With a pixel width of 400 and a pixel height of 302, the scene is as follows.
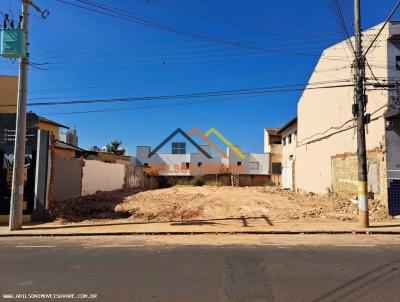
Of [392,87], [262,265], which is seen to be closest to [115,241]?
[262,265]

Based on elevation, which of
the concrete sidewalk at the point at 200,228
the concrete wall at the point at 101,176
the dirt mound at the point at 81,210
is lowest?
the concrete sidewalk at the point at 200,228

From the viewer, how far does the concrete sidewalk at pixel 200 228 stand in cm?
1264

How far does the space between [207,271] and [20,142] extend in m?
9.75

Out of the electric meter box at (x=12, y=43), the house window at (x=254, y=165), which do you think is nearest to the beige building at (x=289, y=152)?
the house window at (x=254, y=165)

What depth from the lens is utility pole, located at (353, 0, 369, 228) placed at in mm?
13286

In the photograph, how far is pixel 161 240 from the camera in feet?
37.1

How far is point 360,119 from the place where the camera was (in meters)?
13.4

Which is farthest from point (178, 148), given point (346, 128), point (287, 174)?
point (346, 128)

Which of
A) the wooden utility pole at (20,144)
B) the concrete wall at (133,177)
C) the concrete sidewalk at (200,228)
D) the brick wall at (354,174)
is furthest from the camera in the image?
the concrete wall at (133,177)

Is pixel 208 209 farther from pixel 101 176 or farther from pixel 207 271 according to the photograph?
pixel 101 176

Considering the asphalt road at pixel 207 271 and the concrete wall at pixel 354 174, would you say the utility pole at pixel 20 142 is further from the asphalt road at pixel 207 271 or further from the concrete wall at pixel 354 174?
the concrete wall at pixel 354 174

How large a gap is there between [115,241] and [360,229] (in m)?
8.22

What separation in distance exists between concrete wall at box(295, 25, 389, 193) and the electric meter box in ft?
48.1

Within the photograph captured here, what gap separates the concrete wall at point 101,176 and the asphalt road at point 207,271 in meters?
12.8
